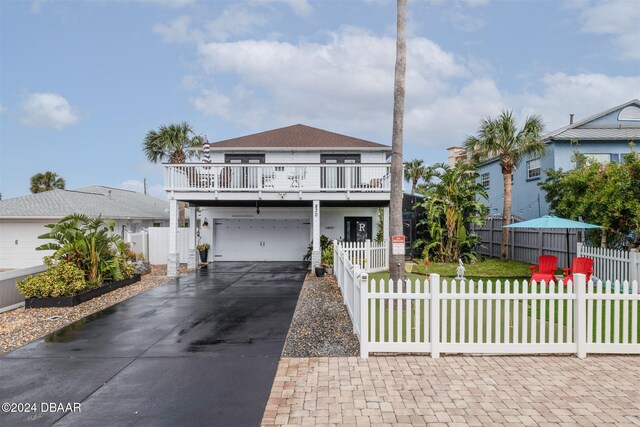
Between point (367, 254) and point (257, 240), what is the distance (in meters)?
7.98

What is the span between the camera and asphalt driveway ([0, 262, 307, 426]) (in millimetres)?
4199

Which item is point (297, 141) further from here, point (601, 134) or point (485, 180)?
point (601, 134)

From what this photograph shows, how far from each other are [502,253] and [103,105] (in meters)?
19.1

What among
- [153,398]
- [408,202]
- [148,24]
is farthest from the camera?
[408,202]

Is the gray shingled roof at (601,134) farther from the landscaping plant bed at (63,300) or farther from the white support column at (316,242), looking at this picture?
the landscaping plant bed at (63,300)

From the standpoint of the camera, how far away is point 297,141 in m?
19.6

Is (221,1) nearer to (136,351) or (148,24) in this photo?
(148,24)

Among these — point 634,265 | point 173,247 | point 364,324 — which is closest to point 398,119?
point 364,324

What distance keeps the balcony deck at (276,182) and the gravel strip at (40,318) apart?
4548mm

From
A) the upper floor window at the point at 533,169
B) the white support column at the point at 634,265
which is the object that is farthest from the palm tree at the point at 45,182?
the white support column at the point at 634,265

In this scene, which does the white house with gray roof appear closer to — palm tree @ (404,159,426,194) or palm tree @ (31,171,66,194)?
palm tree @ (31,171,66,194)

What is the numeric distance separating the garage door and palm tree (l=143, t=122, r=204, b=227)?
3802mm

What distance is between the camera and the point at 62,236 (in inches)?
442

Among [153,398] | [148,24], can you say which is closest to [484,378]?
[153,398]
